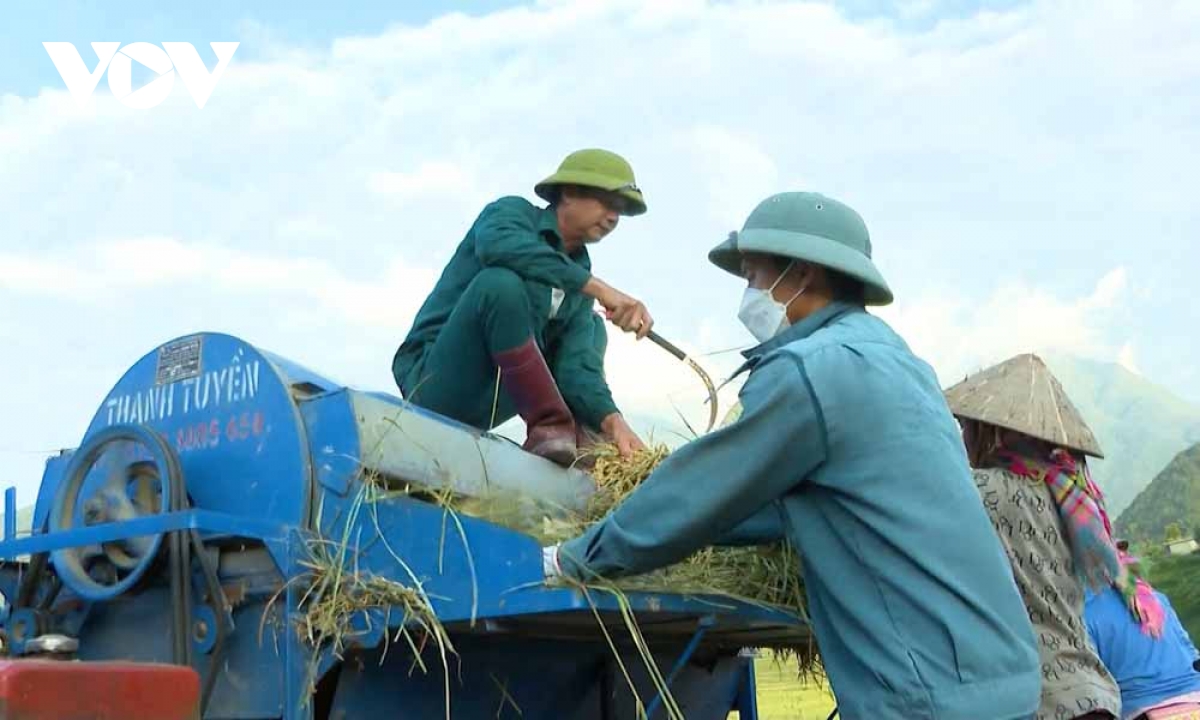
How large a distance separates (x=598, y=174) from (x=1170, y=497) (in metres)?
30.4

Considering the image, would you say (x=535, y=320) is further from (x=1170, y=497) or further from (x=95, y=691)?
(x=1170, y=497)

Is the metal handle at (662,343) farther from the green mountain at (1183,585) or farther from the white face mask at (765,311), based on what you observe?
the green mountain at (1183,585)

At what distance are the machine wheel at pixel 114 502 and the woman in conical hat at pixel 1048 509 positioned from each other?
7.11 feet

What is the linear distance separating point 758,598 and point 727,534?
0.24 meters

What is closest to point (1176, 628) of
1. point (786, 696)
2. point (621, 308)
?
point (786, 696)

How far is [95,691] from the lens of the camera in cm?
254

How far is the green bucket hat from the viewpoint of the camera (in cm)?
317

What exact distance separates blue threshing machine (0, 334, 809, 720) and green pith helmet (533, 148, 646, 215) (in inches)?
49.6

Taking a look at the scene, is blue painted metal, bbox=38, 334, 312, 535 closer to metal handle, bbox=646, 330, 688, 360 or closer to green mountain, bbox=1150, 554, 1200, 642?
metal handle, bbox=646, 330, 688, 360

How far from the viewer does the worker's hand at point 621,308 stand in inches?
184

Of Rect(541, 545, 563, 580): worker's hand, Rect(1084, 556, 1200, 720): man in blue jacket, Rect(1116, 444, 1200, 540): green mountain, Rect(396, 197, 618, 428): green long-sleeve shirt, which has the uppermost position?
Rect(1116, 444, 1200, 540): green mountain

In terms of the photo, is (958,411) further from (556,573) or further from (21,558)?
(21,558)

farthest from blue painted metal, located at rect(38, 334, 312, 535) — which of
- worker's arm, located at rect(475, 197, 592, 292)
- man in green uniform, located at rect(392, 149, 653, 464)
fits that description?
worker's arm, located at rect(475, 197, 592, 292)

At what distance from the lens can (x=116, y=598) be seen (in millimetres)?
3668
